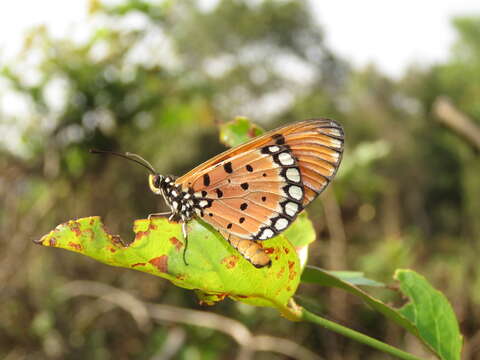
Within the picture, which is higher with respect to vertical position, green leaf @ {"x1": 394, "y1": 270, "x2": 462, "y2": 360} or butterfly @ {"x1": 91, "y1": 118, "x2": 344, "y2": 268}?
butterfly @ {"x1": 91, "y1": 118, "x2": 344, "y2": 268}

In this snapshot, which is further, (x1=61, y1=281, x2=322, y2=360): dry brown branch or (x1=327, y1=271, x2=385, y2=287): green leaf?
(x1=61, y1=281, x2=322, y2=360): dry brown branch

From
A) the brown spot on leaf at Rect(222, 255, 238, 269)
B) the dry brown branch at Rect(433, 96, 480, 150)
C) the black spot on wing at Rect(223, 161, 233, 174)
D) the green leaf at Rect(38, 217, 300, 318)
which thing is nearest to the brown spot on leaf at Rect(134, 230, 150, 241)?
the green leaf at Rect(38, 217, 300, 318)

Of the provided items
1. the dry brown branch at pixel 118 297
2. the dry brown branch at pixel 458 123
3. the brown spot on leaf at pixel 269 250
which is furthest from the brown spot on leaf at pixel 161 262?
the dry brown branch at pixel 118 297

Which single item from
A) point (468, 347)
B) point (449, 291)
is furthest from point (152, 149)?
point (449, 291)

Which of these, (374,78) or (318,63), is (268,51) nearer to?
(318,63)

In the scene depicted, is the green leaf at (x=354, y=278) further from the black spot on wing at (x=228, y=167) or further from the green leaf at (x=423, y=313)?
the black spot on wing at (x=228, y=167)

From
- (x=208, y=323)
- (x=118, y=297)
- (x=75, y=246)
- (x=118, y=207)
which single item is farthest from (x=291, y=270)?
(x=118, y=207)

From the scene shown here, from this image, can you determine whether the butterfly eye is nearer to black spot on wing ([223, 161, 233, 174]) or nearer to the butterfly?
the butterfly
